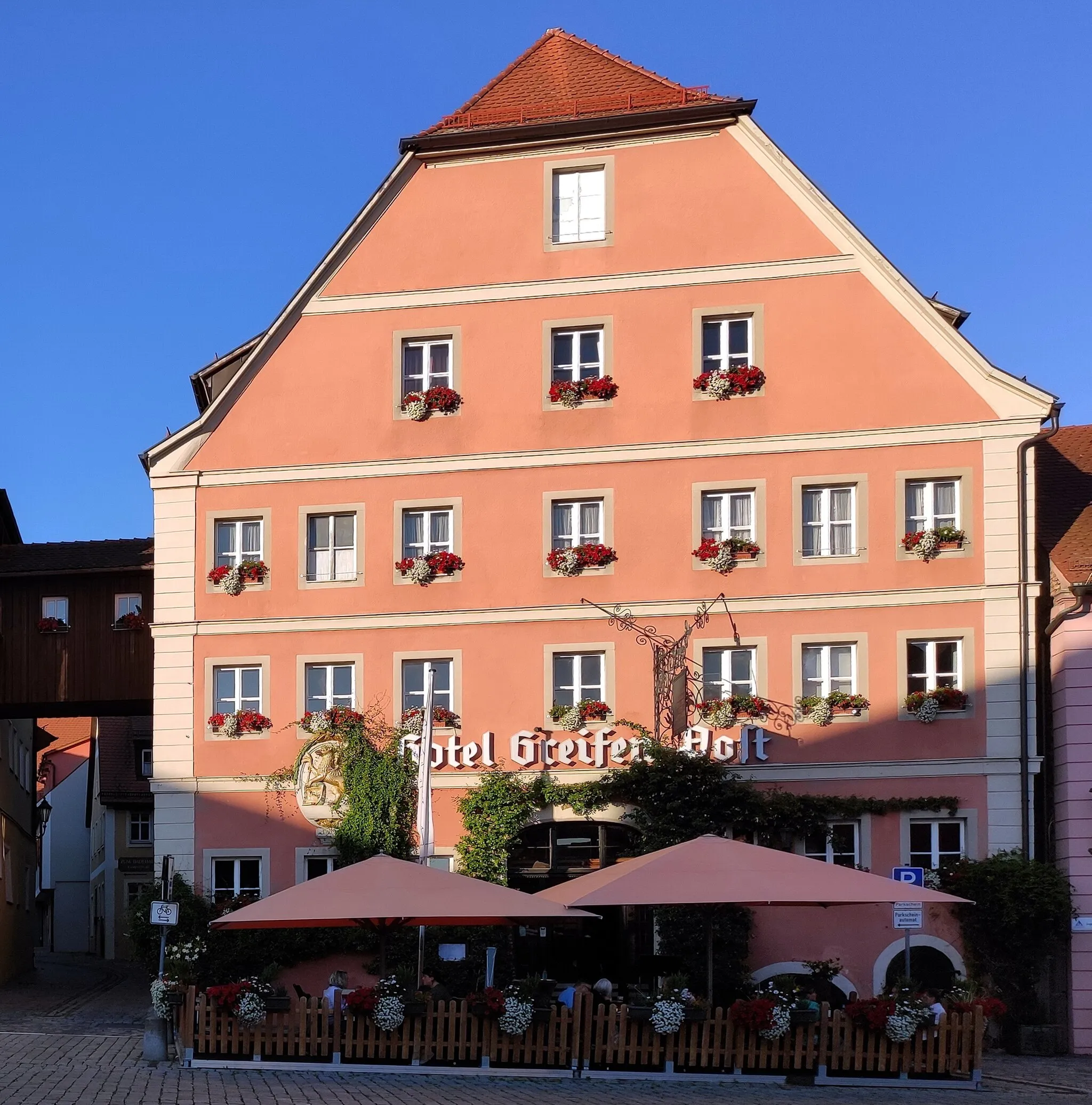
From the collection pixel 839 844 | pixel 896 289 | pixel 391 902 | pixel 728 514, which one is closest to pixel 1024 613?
pixel 839 844

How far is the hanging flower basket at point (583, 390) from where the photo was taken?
27.8 metres

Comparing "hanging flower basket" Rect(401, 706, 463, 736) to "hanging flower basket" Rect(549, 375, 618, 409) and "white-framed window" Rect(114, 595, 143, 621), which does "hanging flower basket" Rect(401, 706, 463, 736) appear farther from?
"white-framed window" Rect(114, 595, 143, 621)

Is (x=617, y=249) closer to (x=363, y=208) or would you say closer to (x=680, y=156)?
(x=680, y=156)

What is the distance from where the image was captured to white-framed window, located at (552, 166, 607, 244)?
2864 centimetres


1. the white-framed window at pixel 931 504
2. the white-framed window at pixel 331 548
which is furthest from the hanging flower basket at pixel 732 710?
the white-framed window at pixel 331 548

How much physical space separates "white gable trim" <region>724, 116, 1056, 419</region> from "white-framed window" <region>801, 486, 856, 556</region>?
2.65 m

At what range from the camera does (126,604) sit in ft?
99.0

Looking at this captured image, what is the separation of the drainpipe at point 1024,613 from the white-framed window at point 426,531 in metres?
9.09

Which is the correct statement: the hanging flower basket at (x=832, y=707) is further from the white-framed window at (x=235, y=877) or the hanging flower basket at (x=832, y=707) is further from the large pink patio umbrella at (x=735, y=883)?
the white-framed window at (x=235, y=877)

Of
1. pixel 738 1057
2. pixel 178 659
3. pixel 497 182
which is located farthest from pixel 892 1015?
pixel 497 182

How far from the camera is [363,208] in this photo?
28828 mm

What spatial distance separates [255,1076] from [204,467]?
1252 centimetres

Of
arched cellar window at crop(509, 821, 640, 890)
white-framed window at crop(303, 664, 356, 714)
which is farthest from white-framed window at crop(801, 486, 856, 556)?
white-framed window at crop(303, 664, 356, 714)

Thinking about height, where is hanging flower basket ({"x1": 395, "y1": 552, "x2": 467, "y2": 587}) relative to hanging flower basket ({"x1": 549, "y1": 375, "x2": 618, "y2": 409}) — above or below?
below
